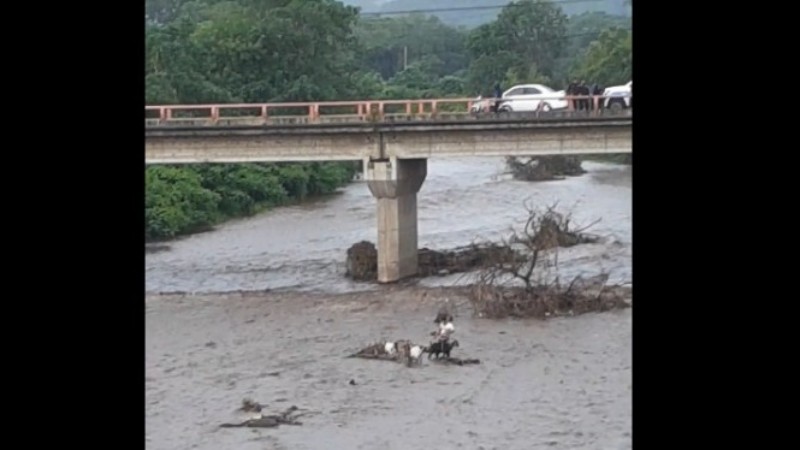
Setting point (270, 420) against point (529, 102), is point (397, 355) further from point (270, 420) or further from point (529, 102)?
point (529, 102)

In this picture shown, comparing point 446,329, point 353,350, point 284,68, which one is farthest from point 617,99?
point 284,68

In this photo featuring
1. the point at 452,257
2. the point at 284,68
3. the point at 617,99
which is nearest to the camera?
the point at 452,257

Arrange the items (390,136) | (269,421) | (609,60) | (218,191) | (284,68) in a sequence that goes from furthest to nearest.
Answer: (609,60), (284,68), (218,191), (390,136), (269,421)

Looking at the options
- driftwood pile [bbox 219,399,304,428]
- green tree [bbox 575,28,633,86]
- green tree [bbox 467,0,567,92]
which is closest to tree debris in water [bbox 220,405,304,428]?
driftwood pile [bbox 219,399,304,428]

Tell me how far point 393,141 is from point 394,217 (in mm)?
736

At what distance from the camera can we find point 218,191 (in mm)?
13828

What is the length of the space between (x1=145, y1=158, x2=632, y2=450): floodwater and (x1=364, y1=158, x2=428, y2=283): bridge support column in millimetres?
238

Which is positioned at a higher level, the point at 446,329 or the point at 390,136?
the point at 390,136

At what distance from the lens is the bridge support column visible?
35.2ft

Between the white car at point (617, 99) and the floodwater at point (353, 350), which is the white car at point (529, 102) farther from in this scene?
the floodwater at point (353, 350)

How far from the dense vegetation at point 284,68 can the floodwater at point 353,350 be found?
0.50 meters
